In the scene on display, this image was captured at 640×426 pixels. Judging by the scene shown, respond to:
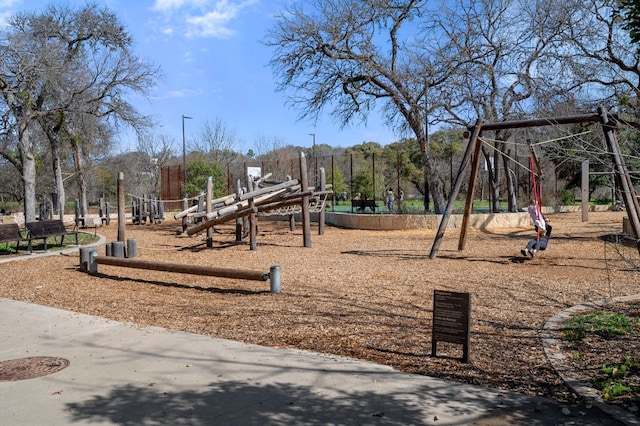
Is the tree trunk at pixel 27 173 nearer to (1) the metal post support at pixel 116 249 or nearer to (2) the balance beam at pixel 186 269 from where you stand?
(2) the balance beam at pixel 186 269

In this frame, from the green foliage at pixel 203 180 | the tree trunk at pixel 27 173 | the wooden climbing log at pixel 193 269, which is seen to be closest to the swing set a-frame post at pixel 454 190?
the wooden climbing log at pixel 193 269

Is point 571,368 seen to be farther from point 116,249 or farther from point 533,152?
point 116,249

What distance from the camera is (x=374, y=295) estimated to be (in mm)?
8242

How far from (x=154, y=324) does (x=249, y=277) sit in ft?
5.79

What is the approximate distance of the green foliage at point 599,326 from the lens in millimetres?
5700

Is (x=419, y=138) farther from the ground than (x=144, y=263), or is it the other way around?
(x=419, y=138)

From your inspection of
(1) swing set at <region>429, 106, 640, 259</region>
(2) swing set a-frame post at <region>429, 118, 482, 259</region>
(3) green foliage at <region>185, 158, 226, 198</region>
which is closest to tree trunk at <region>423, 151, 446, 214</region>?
(1) swing set at <region>429, 106, 640, 259</region>

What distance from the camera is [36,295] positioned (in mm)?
9188

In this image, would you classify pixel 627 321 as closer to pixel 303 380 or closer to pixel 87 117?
pixel 303 380

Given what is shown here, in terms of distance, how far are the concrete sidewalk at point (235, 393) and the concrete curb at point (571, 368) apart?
0.12m

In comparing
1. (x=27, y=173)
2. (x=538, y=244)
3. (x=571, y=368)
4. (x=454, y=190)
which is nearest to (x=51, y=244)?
(x=27, y=173)

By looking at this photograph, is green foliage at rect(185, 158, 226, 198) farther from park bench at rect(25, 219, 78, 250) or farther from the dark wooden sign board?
the dark wooden sign board

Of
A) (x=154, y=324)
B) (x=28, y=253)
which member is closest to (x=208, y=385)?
(x=154, y=324)

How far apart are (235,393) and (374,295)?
412cm
